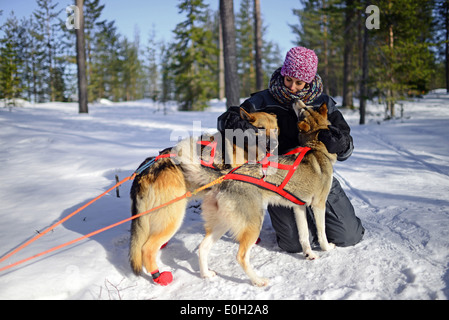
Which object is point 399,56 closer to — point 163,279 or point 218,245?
point 218,245

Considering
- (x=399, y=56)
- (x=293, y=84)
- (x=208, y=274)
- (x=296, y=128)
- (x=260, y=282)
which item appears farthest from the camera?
(x=399, y=56)

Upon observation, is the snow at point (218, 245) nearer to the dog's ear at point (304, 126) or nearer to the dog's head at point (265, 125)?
the dog's head at point (265, 125)

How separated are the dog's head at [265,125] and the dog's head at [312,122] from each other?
0.30 meters

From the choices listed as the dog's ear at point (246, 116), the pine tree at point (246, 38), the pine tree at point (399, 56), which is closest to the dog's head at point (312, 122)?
the dog's ear at point (246, 116)

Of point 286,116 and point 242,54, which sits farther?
point 242,54

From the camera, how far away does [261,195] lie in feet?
8.43

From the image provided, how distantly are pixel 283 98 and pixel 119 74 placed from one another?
3847 centimetres

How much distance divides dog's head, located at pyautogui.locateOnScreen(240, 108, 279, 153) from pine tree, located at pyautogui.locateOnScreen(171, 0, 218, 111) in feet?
53.4

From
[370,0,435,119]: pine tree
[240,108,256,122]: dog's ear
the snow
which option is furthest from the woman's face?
[370,0,435,119]: pine tree

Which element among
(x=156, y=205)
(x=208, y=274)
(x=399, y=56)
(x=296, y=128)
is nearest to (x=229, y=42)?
(x=296, y=128)

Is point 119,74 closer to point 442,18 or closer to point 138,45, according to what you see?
point 138,45

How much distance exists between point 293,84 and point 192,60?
57.3 feet

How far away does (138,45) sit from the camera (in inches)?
1730

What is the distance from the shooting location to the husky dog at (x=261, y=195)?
2.44 m
